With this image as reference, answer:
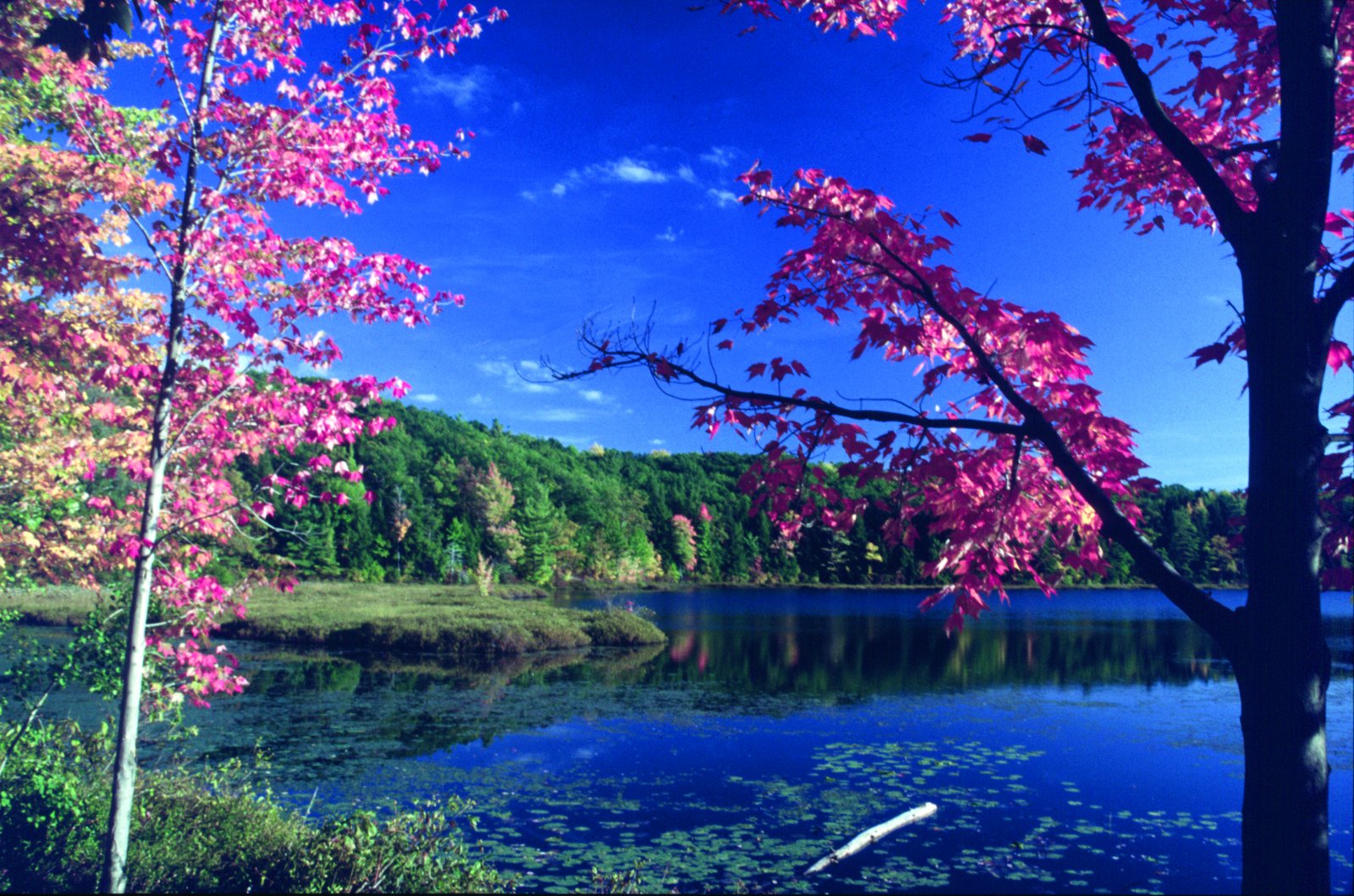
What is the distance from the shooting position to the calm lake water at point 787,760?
1004cm

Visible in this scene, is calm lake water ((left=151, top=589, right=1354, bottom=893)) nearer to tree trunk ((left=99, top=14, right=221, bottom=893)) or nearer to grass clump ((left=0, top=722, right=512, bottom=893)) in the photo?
grass clump ((left=0, top=722, right=512, bottom=893))

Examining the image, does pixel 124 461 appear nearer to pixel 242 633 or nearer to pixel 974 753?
pixel 974 753

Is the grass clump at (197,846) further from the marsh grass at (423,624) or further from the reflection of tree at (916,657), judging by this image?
the marsh grass at (423,624)

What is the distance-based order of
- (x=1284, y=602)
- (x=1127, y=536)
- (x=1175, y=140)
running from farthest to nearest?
(x=1175, y=140) → (x=1127, y=536) → (x=1284, y=602)

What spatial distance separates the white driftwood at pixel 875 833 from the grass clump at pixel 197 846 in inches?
148

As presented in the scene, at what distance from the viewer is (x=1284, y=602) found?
3.56m

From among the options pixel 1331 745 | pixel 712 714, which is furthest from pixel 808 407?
pixel 1331 745

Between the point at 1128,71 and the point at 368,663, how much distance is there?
2654cm

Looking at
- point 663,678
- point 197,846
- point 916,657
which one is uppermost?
point 197,846

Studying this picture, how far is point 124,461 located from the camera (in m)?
7.23

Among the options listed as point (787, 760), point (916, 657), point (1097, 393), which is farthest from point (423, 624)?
point (1097, 393)

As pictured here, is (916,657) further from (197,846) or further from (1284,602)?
(1284,602)

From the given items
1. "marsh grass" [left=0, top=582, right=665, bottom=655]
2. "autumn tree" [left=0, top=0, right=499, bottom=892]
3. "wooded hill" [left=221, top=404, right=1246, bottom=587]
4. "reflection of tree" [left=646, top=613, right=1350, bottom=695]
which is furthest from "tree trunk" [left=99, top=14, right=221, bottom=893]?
"wooded hill" [left=221, top=404, right=1246, bottom=587]

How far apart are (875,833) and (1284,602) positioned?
832cm
